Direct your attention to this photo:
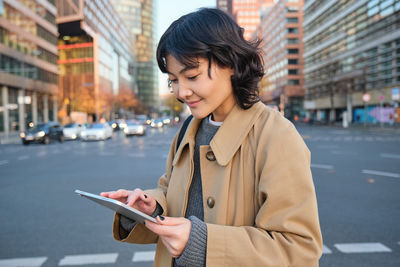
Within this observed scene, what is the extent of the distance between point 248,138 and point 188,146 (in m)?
0.34

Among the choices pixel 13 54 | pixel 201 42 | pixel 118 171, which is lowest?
pixel 118 171

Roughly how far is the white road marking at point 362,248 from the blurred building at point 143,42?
130m

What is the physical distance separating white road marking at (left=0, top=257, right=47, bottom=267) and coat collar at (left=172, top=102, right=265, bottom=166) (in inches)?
122

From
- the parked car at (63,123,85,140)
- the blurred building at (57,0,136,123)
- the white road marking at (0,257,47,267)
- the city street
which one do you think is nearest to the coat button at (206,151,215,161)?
the city street

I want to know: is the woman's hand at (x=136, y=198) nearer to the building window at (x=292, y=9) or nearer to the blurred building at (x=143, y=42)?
the building window at (x=292, y=9)

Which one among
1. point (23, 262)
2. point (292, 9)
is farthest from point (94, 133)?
point (292, 9)

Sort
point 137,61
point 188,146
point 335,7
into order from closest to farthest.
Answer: point 188,146 < point 335,7 < point 137,61

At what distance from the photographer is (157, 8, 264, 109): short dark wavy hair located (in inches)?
50.8

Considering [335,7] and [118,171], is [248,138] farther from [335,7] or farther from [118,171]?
[335,7]

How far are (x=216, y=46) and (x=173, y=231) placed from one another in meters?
0.69

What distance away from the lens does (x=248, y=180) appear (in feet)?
4.13

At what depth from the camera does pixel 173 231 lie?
3.57 feet

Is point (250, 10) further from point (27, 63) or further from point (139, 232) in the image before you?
point (139, 232)

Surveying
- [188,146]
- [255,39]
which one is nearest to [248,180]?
[188,146]
